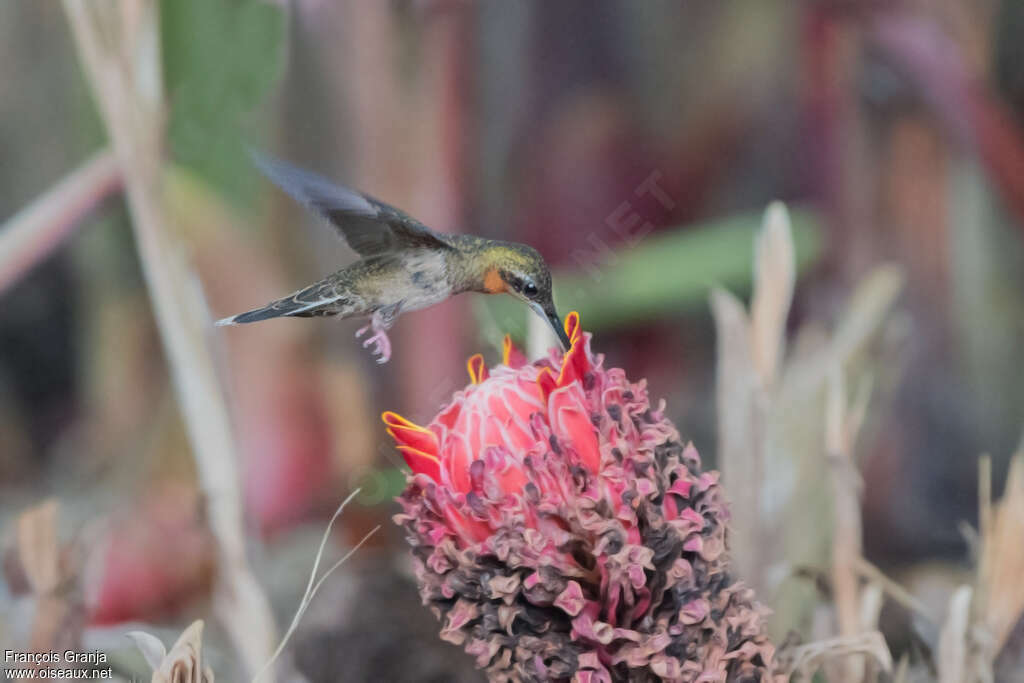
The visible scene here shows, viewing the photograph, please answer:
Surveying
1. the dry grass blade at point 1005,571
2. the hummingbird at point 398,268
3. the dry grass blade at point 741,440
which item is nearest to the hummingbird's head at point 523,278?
the hummingbird at point 398,268

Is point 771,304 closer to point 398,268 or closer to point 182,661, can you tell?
point 398,268

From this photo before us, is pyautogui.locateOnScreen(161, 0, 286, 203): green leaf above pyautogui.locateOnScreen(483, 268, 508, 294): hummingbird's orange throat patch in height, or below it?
above

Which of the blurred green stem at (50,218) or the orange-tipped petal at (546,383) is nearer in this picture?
the orange-tipped petal at (546,383)

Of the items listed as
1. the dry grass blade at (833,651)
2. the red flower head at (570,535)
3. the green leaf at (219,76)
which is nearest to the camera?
the red flower head at (570,535)

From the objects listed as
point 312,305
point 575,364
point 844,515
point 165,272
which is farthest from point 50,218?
point 844,515

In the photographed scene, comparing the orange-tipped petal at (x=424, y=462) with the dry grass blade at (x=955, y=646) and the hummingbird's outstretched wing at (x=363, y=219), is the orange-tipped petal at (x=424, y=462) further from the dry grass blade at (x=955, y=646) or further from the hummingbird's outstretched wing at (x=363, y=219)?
the dry grass blade at (x=955, y=646)

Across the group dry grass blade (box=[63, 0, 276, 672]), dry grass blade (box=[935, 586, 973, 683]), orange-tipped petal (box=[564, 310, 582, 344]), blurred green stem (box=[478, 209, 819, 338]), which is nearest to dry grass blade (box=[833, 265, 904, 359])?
blurred green stem (box=[478, 209, 819, 338])

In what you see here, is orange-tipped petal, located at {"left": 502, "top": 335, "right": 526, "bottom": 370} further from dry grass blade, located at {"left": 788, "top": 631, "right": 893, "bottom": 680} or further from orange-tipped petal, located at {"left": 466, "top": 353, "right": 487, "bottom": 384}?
dry grass blade, located at {"left": 788, "top": 631, "right": 893, "bottom": 680}
